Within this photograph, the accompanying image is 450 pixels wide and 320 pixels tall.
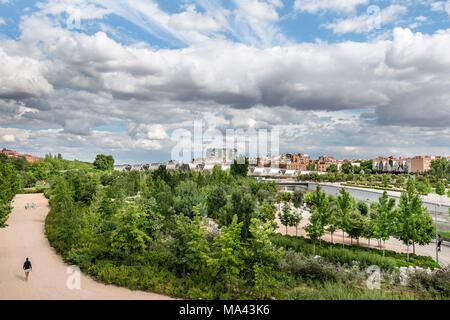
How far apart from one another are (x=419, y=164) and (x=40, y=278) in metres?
148

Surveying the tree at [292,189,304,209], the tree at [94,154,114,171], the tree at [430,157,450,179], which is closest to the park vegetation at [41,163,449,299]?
the tree at [292,189,304,209]

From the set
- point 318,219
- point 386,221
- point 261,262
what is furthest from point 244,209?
point 386,221

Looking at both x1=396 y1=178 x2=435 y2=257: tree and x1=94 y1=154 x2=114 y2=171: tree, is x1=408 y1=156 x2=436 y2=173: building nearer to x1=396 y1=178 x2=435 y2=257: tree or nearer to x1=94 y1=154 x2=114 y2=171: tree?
x1=94 y1=154 x2=114 y2=171: tree

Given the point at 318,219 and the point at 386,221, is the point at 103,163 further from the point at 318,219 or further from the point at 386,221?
the point at 386,221

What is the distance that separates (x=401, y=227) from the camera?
2050 cm

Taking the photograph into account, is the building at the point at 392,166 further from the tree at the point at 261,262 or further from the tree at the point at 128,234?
the tree at the point at 261,262

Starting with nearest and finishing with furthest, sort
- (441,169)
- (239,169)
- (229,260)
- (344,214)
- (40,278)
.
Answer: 1. (229,260)
2. (40,278)
3. (344,214)
4. (239,169)
5. (441,169)

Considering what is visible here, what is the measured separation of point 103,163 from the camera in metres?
110

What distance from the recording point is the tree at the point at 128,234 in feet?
54.7

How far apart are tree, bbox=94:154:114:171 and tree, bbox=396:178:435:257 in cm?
9727

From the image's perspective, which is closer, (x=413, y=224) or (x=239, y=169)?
(x=413, y=224)

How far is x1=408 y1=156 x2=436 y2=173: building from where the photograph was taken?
13788 centimetres

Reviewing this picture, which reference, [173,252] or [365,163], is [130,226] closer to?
[173,252]
